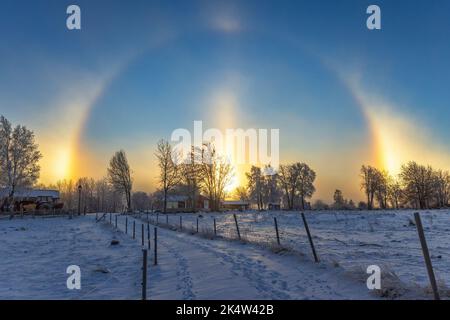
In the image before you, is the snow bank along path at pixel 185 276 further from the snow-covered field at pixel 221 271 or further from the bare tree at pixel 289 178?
the bare tree at pixel 289 178

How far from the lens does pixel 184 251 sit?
13.8 m

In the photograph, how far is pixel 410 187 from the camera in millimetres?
73812

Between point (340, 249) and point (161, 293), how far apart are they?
28.8 ft

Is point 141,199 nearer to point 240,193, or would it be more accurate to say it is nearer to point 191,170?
point 240,193

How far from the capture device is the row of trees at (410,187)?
238 ft

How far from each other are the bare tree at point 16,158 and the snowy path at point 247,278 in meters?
44.4

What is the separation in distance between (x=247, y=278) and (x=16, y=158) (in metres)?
50.0

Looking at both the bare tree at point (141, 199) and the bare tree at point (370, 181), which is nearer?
the bare tree at point (370, 181)

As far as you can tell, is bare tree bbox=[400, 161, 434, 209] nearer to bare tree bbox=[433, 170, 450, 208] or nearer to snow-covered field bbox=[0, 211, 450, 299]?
bare tree bbox=[433, 170, 450, 208]

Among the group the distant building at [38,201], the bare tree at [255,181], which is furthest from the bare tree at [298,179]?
the distant building at [38,201]

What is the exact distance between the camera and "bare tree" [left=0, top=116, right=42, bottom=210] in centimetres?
4569

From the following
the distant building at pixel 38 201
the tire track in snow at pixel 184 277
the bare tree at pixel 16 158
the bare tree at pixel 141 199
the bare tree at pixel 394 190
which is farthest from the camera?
the bare tree at pixel 141 199

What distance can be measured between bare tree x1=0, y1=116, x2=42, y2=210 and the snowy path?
146 ft

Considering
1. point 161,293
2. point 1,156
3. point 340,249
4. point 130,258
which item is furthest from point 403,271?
point 1,156
